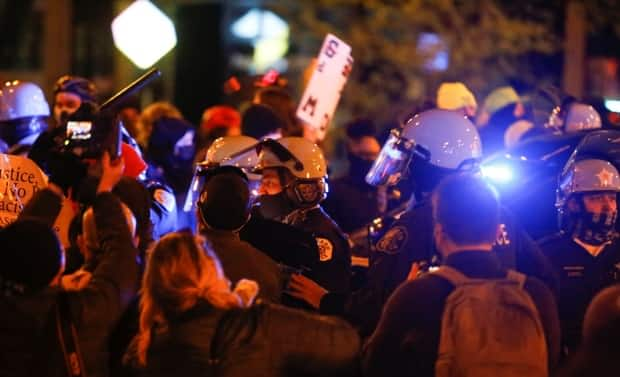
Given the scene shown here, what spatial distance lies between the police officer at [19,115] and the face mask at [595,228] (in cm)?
406

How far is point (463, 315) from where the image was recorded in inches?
192

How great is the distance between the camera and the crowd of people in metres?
4.93

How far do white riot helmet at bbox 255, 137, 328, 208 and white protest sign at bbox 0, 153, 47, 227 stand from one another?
46.7 inches

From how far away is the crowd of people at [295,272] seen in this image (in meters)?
4.93

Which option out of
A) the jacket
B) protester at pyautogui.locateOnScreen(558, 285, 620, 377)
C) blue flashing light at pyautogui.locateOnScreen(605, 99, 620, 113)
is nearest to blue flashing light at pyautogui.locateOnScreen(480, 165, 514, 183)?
blue flashing light at pyautogui.locateOnScreen(605, 99, 620, 113)

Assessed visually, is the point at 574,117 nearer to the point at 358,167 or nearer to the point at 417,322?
the point at 358,167

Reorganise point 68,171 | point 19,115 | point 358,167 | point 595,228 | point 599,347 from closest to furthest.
→ point 599,347 < point 68,171 < point 595,228 < point 19,115 < point 358,167

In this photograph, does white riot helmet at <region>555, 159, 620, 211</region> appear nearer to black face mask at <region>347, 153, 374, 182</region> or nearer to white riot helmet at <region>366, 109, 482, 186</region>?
white riot helmet at <region>366, 109, 482, 186</region>

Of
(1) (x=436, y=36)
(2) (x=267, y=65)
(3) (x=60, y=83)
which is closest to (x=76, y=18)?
(2) (x=267, y=65)

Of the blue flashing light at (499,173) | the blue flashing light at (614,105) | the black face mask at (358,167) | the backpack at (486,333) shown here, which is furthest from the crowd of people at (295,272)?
the black face mask at (358,167)

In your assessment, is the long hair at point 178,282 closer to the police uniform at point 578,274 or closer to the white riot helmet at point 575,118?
the police uniform at point 578,274

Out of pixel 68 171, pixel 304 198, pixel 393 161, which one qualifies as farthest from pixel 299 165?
pixel 68 171

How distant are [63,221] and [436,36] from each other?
14770 mm

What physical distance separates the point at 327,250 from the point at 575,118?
12.8 feet
